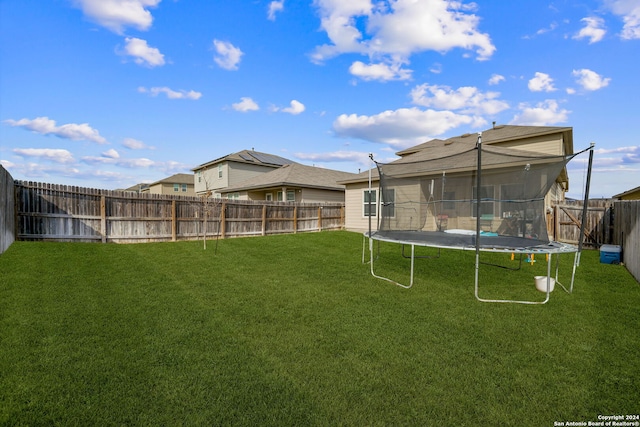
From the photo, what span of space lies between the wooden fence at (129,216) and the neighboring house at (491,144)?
355cm

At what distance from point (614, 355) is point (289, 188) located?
16.4 meters

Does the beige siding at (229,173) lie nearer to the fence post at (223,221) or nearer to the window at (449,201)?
the fence post at (223,221)

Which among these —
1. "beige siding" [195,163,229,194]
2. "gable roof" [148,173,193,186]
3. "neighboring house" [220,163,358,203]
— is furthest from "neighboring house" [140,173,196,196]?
"neighboring house" [220,163,358,203]

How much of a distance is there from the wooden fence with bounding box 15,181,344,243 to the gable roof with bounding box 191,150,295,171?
36.3 feet

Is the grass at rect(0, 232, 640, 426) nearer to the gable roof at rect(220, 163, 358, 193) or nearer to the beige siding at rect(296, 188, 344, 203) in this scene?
the gable roof at rect(220, 163, 358, 193)

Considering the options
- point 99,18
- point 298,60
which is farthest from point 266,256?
point 298,60

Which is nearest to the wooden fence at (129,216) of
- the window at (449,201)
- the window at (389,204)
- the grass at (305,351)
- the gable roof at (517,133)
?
the grass at (305,351)

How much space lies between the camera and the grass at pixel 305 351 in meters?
2.00

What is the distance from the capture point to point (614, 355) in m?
2.77

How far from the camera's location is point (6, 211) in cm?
687

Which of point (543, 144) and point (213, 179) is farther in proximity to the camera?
point (213, 179)

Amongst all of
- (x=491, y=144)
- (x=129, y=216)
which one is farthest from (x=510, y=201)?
(x=129, y=216)

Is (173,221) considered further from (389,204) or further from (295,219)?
(389,204)

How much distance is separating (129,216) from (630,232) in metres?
13.9
